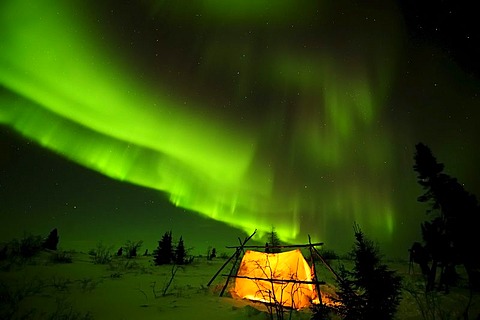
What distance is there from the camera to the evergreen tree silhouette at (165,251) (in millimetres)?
24337

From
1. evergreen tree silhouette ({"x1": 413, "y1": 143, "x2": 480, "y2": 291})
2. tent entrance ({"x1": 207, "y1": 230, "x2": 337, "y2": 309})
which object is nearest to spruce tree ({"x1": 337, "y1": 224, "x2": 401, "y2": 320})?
tent entrance ({"x1": 207, "y1": 230, "x2": 337, "y2": 309})

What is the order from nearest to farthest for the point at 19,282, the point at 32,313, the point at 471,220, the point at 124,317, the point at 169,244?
the point at 32,313 → the point at 124,317 → the point at 19,282 → the point at 471,220 → the point at 169,244

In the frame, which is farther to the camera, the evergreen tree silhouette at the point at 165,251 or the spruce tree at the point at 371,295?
the evergreen tree silhouette at the point at 165,251

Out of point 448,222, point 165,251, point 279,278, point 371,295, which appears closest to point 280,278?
point 279,278

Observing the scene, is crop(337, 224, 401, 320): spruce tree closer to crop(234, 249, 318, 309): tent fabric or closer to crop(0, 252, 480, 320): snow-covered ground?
crop(0, 252, 480, 320): snow-covered ground

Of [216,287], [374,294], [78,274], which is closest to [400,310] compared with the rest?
[374,294]

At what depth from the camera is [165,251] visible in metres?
25.6

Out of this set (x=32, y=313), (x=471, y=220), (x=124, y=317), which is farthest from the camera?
(x=471, y=220)

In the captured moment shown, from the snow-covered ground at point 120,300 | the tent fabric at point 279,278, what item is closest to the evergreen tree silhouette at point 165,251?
the snow-covered ground at point 120,300

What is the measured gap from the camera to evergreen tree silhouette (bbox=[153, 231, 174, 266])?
24337 millimetres

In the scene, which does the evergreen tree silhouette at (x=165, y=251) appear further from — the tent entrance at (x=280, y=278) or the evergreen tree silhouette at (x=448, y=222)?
the evergreen tree silhouette at (x=448, y=222)

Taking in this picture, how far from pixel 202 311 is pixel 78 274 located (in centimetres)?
833

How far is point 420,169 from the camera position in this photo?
16578mm

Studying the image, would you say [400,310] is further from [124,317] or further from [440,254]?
[124,317]
